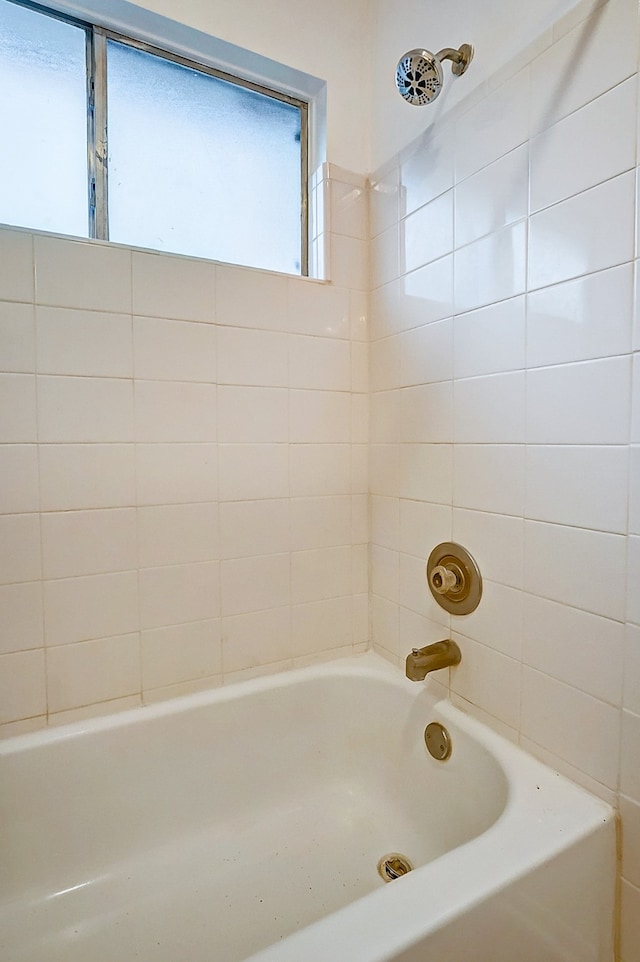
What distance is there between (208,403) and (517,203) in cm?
86

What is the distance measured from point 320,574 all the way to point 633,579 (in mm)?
870

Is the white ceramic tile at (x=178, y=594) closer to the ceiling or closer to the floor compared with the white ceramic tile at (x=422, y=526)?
closer to the floor

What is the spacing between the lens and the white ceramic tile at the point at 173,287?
1206mm

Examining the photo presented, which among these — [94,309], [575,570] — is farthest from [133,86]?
[575,570]

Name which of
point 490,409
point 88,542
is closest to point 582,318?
point 490,409

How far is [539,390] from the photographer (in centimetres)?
98

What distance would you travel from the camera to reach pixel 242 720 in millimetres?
1320

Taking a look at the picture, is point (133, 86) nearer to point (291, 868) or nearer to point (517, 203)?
point (517, 203)

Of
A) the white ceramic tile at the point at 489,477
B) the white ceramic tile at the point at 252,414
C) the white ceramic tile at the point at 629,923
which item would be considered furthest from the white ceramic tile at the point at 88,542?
the white ceramic tile at the point at 629,923

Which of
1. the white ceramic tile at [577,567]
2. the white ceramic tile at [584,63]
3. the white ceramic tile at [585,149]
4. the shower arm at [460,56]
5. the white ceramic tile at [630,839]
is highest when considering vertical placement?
the shower arm at [460,56]

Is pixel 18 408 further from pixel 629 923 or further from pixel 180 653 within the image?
Answer: pixel 629 923

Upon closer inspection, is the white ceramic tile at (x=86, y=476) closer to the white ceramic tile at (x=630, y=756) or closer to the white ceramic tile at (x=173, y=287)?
the white ceramic tile at (x=173, y=287)

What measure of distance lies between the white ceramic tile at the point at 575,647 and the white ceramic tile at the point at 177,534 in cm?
82

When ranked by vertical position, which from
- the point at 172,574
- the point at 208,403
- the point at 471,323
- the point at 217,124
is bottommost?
the point at 172,574
